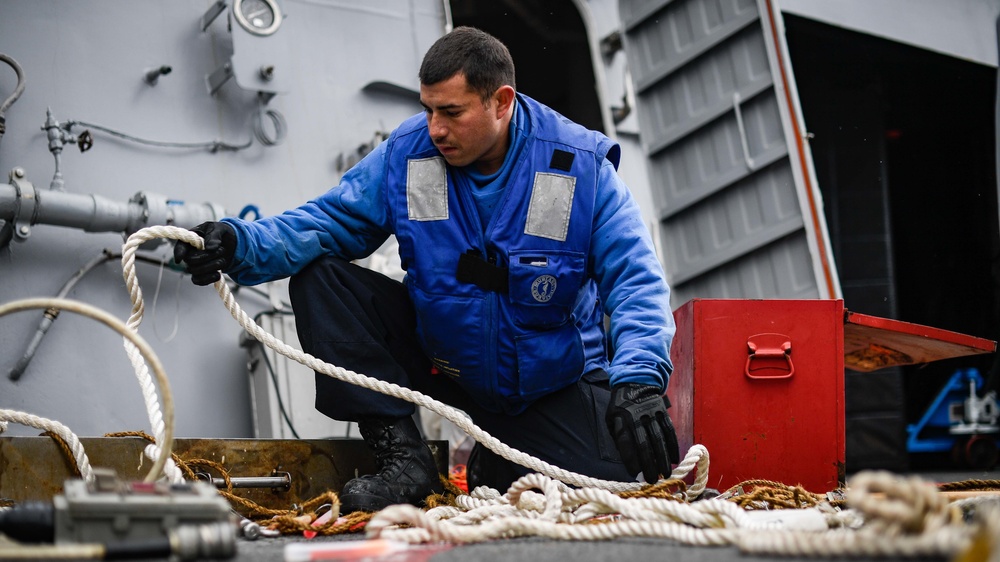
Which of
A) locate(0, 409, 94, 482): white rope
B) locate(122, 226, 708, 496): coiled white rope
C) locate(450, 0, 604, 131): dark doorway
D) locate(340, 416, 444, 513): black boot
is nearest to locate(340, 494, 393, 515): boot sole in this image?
locate(340, 416, 444, 513): black boot

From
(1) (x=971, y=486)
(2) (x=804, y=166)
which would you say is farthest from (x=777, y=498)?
(2) (x=804, y=166)

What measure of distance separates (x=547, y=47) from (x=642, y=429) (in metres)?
3.58

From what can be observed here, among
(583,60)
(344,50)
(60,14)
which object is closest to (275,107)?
(344,50)

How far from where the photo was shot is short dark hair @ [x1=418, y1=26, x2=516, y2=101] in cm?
232

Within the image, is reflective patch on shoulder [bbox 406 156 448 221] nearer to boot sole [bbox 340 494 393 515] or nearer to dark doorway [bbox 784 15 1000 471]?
boot sole [bbox 340 494 393 515]

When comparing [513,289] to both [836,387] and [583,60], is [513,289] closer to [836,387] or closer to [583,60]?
[836,387]

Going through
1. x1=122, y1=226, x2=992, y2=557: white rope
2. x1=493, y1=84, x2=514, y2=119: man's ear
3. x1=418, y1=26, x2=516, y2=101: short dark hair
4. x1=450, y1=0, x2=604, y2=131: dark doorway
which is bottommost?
x1=122, y1=226, x2=992, y2=557: white rope

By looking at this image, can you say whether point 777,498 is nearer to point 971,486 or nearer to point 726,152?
point 971,486

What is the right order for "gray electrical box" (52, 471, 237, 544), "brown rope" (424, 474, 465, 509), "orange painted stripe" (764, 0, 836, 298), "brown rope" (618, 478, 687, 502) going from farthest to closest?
"orange painted stripe" (764, 0, 836, 298)
"brown rope" (424, 474, 465, 509)
"brown rope" (618, 478, 687, 502)
"gray electrical box" (52, 471, 237, 544)

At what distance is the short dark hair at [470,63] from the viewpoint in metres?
2.32

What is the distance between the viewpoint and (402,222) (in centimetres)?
234

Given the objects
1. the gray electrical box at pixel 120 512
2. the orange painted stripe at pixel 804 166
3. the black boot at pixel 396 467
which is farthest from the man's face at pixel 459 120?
the orange painted stripe at pixel 804 166

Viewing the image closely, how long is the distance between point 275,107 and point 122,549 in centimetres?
258

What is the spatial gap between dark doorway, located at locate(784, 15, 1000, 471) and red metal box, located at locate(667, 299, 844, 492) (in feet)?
7.66
